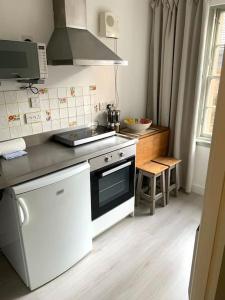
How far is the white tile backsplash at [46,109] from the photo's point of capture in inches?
75.0

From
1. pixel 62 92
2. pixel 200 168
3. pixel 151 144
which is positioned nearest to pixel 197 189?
pixel 200 168

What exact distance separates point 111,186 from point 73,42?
1.27m

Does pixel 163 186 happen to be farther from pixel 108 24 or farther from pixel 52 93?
pixel 108 24

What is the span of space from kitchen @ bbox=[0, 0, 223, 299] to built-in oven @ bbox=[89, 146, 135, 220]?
0.01 meters

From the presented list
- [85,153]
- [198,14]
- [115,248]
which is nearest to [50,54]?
[85,153]

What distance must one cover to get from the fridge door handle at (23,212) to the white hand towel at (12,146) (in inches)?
19.1

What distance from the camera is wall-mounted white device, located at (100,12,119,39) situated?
7.58 feet

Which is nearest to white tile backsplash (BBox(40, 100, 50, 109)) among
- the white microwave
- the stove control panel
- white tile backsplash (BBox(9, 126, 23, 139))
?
white tile backsplash (BBox(9, 126, 23, 139))

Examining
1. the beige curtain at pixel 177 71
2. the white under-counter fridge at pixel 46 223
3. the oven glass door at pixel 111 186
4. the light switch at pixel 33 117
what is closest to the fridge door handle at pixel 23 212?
the white under-counter fridge at pixel 46 223

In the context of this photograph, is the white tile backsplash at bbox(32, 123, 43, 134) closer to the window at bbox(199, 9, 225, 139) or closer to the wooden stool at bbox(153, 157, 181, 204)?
the wooden stool at bbox(153, 157, 181, 204)

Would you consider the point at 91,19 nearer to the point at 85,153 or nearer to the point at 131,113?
the point at 131,113

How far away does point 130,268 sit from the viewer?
1923 millimetres

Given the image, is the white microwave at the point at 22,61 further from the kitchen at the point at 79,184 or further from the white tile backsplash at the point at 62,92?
the white tile backsplash at the point at 62,92

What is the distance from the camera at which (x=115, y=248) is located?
214 cm
